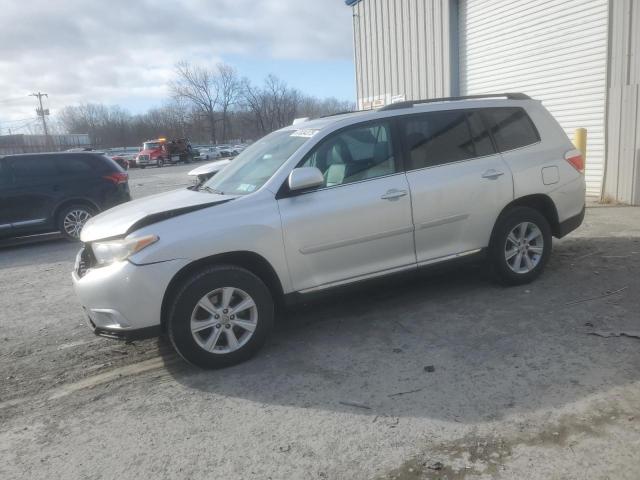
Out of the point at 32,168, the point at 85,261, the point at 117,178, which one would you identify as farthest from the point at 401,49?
the point at 85,261

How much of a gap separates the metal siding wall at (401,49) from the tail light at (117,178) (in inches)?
320

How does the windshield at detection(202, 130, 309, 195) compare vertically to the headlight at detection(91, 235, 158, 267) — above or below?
above

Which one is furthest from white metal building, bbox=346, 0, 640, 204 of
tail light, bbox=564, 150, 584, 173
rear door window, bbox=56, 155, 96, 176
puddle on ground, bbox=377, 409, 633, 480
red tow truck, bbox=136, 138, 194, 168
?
red tow truck, bbox=136, 138, 194, 168

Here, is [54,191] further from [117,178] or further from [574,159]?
[574,159]

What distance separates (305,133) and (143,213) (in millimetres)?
1536

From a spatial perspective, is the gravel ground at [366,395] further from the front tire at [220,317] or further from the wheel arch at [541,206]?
the wheel arch at [541,206]

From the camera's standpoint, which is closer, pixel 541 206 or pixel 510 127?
pixel 510 127

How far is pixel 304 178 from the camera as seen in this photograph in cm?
410

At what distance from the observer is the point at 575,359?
3.72 meters

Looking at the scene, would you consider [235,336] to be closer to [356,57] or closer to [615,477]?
[615,477]

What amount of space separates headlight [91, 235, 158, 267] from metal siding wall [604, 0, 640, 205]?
8.56m

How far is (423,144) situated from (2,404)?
3.87 meters

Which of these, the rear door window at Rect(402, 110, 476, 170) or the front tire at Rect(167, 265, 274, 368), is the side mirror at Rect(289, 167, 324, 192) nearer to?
the front tire at Rect(167, 265, 274, 368)

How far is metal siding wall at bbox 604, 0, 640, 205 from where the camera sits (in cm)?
891
